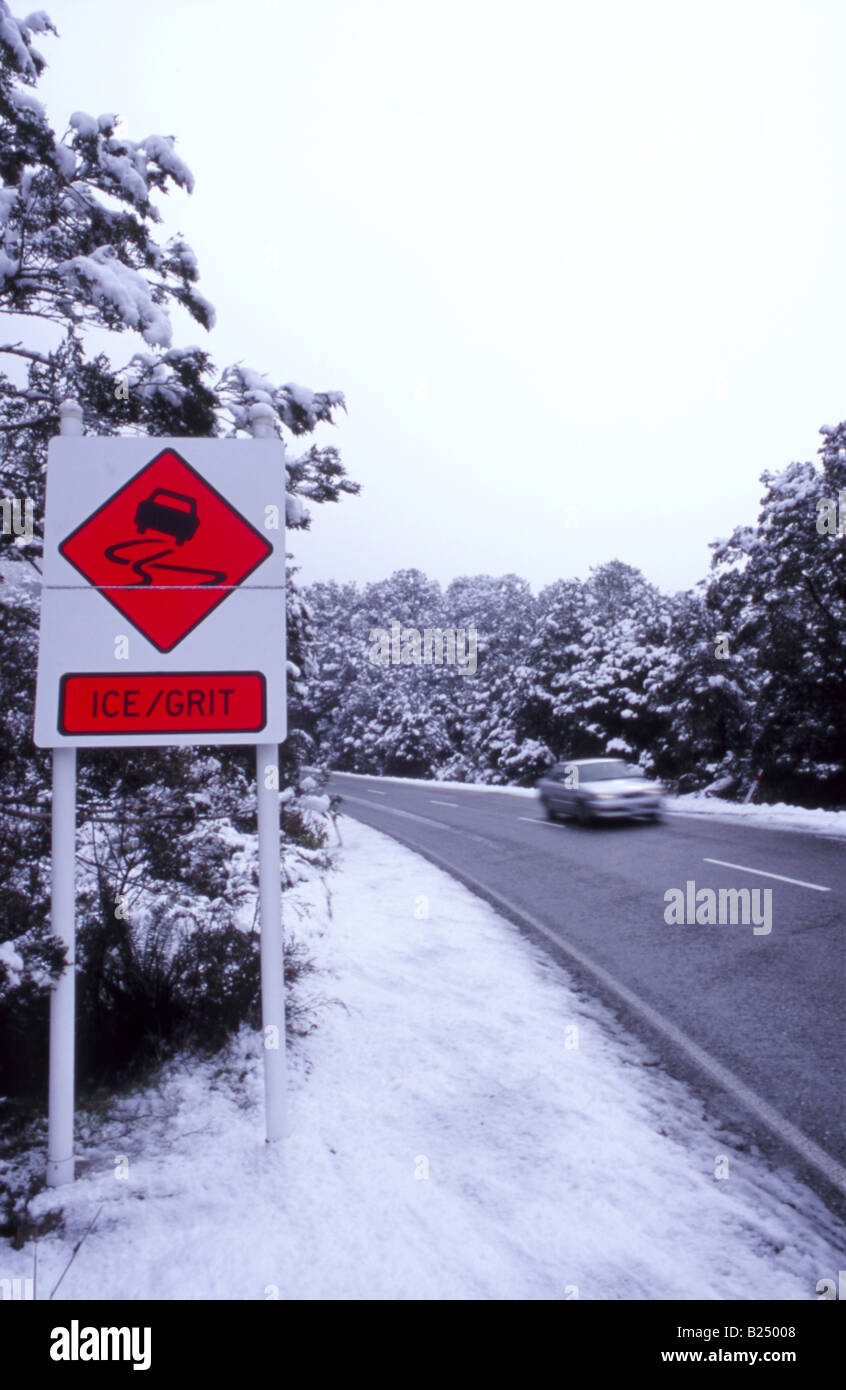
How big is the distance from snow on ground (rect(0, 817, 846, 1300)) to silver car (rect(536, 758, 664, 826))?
450 inches

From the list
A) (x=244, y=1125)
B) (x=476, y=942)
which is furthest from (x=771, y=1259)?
(x=476, y=942)

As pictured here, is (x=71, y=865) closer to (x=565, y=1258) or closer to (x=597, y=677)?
(x=565, y=1258)

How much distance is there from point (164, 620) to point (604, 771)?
1456 centimetres

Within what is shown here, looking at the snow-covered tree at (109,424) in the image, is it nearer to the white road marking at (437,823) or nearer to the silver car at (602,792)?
the white road marking at (437,823)

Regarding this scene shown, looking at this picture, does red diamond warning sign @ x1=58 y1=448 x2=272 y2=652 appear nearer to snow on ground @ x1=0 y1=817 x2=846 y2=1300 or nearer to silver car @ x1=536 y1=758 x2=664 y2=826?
snow on ground @ x1=0 y1=817 x2=846 y2=1300

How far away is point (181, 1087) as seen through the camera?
374cm

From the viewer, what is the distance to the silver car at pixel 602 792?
1591 cm

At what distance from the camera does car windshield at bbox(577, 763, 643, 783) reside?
55.2 ft

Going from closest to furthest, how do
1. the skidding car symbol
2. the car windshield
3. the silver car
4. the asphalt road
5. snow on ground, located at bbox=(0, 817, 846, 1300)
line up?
1. snow on ground, located at bbox=(0, 817, 846, 1300)
2. the skidding car symbol
3. the asphalt road
4. the silver car
5. the car windshield

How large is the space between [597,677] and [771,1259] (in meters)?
32.6

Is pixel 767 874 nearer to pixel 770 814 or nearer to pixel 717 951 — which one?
pixel 717 951

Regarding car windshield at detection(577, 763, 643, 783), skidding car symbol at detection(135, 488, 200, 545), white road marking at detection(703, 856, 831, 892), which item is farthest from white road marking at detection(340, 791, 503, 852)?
skidding car symbol at detection(135, 488, 200, 545)

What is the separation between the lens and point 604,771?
17016mm
